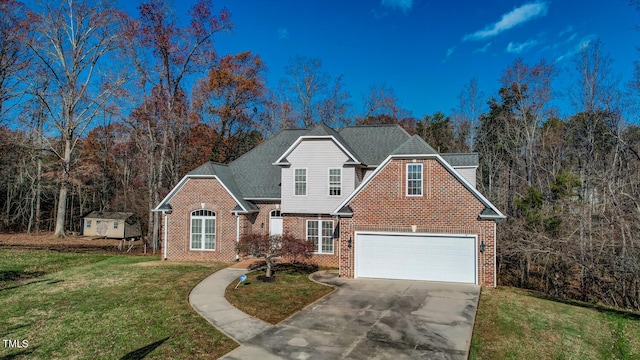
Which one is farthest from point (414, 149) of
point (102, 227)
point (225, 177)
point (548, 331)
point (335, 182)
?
point (102, 227)

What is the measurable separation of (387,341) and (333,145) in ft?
37.4

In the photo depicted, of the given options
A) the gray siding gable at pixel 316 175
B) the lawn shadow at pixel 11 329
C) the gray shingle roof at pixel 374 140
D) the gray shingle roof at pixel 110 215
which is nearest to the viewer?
the lawn shadow at pixel 11 329

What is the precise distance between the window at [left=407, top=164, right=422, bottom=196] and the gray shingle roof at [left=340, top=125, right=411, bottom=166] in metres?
4.57

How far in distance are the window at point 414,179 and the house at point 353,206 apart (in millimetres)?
40

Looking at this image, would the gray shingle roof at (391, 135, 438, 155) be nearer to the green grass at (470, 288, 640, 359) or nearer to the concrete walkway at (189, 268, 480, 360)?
the concrete walkway at (189, 268, 480, 360)

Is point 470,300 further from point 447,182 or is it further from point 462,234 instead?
point 447,182

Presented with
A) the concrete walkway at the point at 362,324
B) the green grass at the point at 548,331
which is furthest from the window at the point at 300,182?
the green grass at the point at 548,331

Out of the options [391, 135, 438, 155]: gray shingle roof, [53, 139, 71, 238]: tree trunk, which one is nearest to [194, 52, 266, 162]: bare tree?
[53, 139, 71, 238]: tree trunk

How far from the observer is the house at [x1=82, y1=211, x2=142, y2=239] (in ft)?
124

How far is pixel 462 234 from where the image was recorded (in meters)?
15.1

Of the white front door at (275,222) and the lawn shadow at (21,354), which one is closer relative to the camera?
the lawn shadow at (21,354)

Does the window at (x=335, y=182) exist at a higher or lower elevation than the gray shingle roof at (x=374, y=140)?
lower

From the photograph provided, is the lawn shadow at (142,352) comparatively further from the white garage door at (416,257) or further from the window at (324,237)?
the window at (324,237)

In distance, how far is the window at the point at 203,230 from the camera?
20.0m
